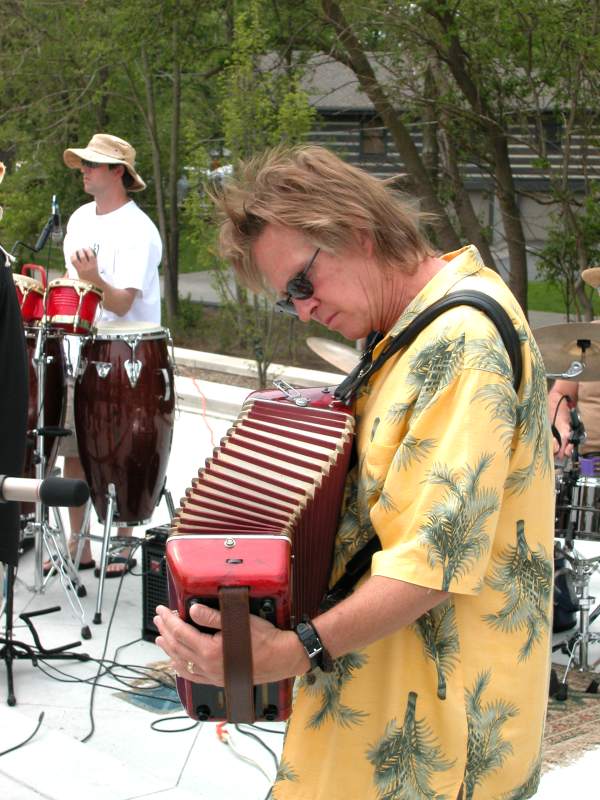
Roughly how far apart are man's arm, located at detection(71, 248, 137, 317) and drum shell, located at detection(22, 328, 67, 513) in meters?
0.41

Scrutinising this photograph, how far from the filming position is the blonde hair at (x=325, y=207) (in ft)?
6.61

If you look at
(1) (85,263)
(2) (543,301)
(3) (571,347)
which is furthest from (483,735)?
(2) (543,301)

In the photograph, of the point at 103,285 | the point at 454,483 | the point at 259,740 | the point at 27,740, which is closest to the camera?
the point at 454,483

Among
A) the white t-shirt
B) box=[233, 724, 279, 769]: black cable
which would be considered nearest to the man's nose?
box=[233, 724, 279, 769]: black cable

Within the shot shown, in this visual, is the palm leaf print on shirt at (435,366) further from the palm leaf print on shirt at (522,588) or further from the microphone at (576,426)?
the microphone at (576,426)

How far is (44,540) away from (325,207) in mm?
4655

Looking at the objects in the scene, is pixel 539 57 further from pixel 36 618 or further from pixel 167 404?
pixel 36 618

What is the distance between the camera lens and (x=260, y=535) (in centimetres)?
193

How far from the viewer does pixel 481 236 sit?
12914 mm

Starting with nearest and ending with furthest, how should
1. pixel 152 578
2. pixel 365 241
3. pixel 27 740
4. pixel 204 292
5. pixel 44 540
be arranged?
1. pixel 365 241
2. pixel 27 740
3. pixel 152 578
4. pixel 44 540
5. pixel 204 292

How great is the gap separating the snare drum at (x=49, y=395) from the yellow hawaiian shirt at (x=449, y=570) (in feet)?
12.7

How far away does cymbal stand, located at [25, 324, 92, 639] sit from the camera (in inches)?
221

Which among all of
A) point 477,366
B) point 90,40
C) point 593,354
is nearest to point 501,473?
point 477,366

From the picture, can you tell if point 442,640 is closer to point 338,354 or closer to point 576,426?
point 338,354
